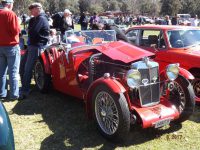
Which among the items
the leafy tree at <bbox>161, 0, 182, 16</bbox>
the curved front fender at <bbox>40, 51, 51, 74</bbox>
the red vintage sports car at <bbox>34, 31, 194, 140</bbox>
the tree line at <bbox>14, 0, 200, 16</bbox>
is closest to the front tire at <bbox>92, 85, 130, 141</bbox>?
the red vintage sports car at <bbox>34, 31, 194, 140</bbox>

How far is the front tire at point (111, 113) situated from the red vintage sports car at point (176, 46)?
8.04ft

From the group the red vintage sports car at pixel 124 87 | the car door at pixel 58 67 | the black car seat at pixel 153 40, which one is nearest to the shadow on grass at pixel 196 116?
the red vintage sports car at pixel 124 87

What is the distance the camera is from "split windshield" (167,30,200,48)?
7228 millimetres

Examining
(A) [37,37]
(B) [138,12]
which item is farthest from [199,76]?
(B) [138,12]

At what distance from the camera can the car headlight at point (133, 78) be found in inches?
182

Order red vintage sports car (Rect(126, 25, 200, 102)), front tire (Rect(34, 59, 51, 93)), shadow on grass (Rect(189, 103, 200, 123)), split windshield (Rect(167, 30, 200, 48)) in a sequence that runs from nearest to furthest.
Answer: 1. shadow on grass (Rect(189, 103, 200, 123))
2. red vintage sports car (Rect(126, 25, 200, 102))
3. front tire (Rect(34, 59, 51, 93))
4. split windshield (Rect(167, 30, 200, 48))

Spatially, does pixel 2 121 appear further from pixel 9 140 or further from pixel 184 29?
pixel 184 29

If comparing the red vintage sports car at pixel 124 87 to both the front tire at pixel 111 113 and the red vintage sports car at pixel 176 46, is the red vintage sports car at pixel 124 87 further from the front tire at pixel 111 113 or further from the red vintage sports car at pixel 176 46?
the red vintage sports car at pixel 176 46

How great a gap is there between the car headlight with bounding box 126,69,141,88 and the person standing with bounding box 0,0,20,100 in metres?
2.86

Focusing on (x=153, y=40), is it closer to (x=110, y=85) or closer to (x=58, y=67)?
(x=58, y=67)

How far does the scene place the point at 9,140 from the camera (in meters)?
3.02

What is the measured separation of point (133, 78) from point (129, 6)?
95.4 metres

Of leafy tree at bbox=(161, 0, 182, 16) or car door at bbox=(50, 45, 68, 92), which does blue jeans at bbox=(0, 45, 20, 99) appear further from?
leafy tree at bbox=(161, 0, 182, 16)

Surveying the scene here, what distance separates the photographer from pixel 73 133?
5152mm
